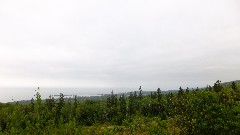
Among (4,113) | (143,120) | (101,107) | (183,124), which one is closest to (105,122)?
(101,107)

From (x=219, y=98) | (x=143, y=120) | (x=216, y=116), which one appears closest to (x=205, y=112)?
(x=216, y=116)

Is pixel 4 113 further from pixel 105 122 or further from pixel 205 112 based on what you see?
pixel 205 112

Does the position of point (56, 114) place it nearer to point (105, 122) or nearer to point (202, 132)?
point (105, 122)

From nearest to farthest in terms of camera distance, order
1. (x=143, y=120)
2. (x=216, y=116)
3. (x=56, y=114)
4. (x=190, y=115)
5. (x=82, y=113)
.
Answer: (x=216, y=116)
(x=190, y=115)
(x=143, y=120)
(x=56, y=114)
(x=82, y=113)

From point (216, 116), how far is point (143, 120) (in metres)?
79.9

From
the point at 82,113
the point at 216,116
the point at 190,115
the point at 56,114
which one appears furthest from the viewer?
the point at 82,113

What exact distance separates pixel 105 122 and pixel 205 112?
97.1 meters

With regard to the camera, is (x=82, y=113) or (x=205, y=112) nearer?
(x=205, y=112)

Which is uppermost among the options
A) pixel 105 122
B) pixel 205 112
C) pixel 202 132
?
pixel 205 112

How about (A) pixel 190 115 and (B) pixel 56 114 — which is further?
(B) pixel 56 114

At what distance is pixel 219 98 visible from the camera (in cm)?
5053

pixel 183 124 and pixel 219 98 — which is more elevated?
pixel 219 98

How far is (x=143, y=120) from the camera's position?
12438 centimetres

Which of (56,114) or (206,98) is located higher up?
(206,98)
